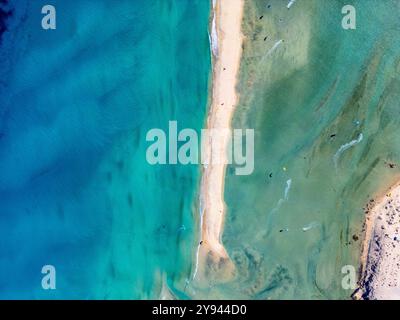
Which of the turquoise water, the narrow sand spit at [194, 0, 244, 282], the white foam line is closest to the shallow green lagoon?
the narrow sand spit at [194, 0, 244, 282]

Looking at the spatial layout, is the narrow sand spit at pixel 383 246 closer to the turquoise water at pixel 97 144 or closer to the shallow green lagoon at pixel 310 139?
the shallow green lagoon at pixel 310 139

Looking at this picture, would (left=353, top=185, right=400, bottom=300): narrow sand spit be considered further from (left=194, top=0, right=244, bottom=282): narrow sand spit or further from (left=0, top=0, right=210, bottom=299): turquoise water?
(left=0, top=0, right=210, bottom=299): turquoise water

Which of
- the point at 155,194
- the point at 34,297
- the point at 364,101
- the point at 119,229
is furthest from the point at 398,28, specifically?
the point at 34,297

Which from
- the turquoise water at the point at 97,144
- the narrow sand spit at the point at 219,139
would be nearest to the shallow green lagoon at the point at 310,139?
the narrow sand spit at the point at 219,139

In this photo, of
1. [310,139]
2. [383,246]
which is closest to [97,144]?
[310,139]

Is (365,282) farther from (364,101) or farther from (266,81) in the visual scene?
(266,81)

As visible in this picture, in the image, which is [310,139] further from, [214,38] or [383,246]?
[214,38]
